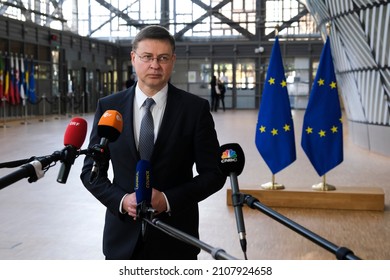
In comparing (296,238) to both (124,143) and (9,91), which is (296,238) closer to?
(124,143)

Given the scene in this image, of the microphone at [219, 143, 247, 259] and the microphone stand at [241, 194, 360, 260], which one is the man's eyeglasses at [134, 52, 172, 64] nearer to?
the microphone at [219, 143, 247, 259]

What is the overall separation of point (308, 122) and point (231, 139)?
30.0 feet

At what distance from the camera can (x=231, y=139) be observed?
17.9 metres

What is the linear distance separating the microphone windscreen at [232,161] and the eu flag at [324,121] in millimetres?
6835

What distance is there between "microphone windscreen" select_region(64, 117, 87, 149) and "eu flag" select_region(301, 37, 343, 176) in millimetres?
6863

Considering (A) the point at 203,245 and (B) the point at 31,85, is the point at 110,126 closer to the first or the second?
(A) the point at 203,245

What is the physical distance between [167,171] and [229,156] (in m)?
0.73

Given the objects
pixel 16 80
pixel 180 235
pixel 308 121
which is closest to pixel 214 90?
pixel 16 80

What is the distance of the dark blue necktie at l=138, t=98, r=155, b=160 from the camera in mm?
2658

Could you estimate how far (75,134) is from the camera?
6.80ft

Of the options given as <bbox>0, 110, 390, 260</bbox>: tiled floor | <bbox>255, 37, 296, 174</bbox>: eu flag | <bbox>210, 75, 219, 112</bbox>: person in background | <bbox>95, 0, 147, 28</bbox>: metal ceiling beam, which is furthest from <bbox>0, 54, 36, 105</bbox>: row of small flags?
<bbox>255, 37, 296, 174</bbox>: eu flag

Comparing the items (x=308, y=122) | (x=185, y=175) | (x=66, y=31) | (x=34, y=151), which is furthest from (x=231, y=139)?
(x=66, y=31)

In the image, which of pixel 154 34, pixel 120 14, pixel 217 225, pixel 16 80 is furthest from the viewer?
pixel 120 14

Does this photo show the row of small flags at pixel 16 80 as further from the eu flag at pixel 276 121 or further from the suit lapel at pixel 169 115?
the suit lapel at pixel 169 115
